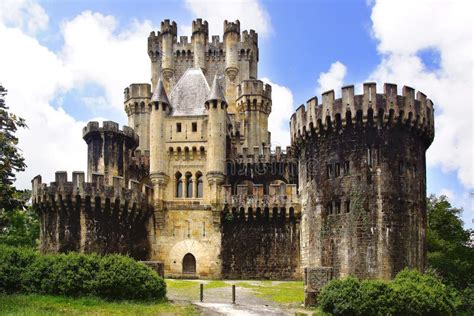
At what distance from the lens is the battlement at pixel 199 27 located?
73.1 metres

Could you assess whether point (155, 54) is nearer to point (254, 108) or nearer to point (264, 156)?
point (254, 108)

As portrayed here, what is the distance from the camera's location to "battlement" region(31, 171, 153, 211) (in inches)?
1873

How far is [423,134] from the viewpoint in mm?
45125

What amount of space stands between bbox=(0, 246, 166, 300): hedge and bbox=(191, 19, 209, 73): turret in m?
39.5

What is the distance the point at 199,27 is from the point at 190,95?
16.9 metres

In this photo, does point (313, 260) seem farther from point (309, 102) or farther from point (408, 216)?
point (309, 102)

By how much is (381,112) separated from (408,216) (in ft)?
23.5

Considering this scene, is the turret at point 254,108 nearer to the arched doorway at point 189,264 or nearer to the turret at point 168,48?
the turret at point 168,48

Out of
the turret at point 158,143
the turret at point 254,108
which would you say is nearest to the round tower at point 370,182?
the turret at point 158,143

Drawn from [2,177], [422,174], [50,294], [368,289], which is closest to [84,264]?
[50,294]

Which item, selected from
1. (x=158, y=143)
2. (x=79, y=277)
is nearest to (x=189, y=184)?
(x=158, y=143)

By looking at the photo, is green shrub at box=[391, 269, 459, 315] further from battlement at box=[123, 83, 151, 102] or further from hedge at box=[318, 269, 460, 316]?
battlement at box=[123, 83, 151, 102]

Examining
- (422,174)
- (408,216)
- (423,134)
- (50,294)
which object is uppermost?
(423,134)

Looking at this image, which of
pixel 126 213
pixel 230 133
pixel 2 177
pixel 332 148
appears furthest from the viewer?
pixel 230 133
